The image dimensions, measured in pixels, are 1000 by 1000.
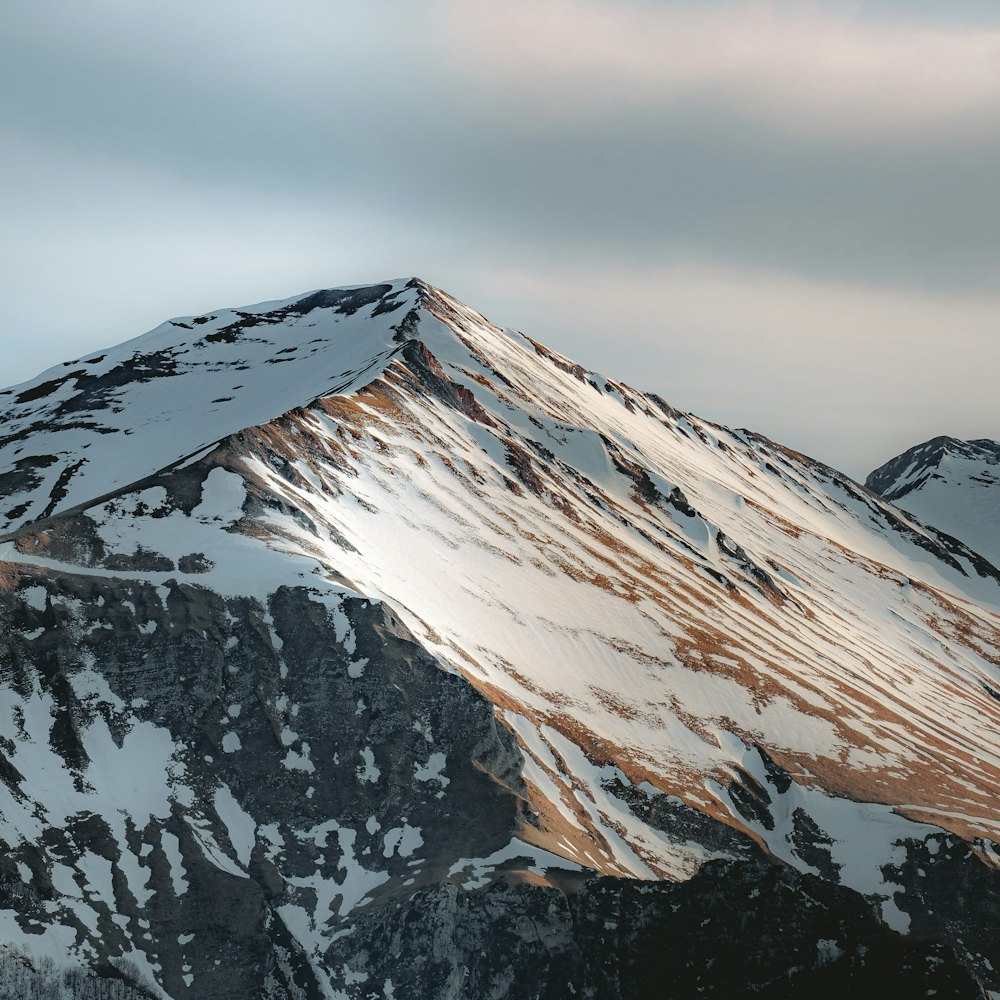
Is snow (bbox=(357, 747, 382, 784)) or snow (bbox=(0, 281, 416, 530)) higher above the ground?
snow (bbox=(0, 281, 416, 530))

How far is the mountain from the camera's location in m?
76.7

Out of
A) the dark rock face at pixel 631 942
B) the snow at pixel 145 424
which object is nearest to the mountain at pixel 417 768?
the dark rock face at pixel 631 942

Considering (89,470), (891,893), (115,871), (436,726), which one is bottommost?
(891,893)

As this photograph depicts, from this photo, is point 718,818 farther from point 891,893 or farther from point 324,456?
point 324,456

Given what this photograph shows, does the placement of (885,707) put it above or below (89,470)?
below

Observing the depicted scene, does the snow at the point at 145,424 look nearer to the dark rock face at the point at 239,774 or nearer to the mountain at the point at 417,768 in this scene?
the mountain at the point at 417,768

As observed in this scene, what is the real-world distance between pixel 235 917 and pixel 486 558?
209ft

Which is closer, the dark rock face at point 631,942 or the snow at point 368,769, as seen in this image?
the dark rock face at point 631,942

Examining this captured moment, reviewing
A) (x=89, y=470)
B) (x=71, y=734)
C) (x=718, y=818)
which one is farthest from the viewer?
(x=89, y=470)

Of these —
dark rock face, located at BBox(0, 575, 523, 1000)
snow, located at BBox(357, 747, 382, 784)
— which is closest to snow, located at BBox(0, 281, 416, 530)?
dark rock face, located at BBox(0, 575, 523, 1000)

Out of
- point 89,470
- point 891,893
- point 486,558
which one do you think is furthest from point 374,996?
point 89,470

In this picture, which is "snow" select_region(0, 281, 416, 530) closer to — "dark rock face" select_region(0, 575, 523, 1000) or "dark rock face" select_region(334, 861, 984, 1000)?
"dark rock face" select_region(0, 575, 523, 1000)

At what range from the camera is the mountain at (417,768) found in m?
76.7

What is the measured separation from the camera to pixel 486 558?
449 ft
